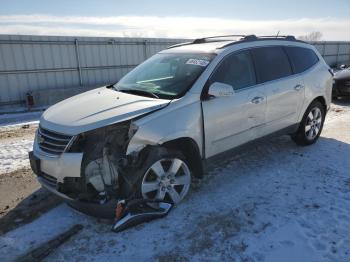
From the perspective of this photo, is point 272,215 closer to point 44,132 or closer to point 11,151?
point 44,132

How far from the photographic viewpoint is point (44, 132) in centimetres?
371

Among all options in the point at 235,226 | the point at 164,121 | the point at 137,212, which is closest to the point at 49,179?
the point at 137,212

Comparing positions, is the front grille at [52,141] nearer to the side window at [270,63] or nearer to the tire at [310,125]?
the side window at [270,63]

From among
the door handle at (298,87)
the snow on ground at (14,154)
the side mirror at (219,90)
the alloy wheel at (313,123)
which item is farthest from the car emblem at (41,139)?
the alloy wheel at (313,123)

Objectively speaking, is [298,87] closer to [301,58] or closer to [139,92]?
[301,58]

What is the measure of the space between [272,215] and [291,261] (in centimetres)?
78

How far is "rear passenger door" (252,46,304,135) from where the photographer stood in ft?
15.5

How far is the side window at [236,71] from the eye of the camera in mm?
4180

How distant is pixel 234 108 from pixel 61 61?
10032mm

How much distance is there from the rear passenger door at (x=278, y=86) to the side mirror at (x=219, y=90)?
0.96 metres

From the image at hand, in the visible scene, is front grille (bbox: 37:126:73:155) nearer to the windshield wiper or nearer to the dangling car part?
the dangling car part

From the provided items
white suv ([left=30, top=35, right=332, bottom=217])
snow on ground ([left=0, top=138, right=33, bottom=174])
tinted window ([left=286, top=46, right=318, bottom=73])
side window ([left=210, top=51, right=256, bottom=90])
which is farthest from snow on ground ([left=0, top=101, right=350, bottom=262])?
snow on ground ([left=0, top=138, right=33, bottom=174])

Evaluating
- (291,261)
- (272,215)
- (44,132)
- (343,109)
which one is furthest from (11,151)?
(343,109)

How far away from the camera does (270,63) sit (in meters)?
4.91
